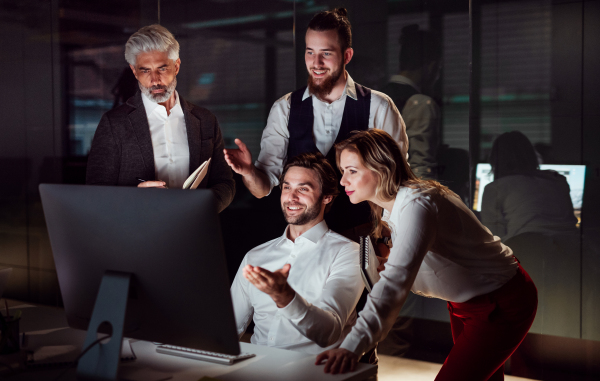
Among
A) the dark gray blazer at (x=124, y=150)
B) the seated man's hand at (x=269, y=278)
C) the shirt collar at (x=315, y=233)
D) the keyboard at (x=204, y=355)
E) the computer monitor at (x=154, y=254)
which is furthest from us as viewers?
the dark gray blazer at (x=124, y=150)

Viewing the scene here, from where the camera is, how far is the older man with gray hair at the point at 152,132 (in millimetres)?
2553

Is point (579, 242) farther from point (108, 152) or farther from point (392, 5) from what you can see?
point (108, 152)

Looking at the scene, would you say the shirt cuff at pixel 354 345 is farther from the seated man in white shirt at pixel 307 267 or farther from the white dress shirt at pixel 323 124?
the white dress shirt at pixel 323 124

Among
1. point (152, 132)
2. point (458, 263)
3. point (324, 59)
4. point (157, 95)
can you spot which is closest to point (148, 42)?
point (157, 95)

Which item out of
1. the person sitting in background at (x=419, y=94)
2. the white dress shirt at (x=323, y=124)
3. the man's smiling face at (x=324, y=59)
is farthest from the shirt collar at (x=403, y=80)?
the man's smiling face at (x=324, y=59)

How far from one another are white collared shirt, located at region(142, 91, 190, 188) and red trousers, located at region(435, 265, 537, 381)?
56.0 inches

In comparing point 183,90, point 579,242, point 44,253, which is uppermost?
point 183,90

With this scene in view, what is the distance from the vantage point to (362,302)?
8.14ft

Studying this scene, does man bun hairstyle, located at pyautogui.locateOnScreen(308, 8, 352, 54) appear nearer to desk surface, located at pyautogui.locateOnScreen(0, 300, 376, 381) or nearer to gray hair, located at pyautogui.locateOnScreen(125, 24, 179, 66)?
gray hair, located at pyautogui.locateOnScreen(125, 24, 179, 66)

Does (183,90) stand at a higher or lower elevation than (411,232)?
higher

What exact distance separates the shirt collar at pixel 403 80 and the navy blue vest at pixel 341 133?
1.03 m

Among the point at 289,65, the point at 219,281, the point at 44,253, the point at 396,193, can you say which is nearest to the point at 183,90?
the point at 289,65

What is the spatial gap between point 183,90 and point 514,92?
2468 millimetres

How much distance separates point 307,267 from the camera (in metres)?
2.26
